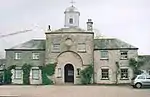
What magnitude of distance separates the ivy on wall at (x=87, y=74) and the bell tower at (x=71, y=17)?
30.0ft

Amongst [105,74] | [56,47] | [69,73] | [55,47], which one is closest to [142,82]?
[105,74]

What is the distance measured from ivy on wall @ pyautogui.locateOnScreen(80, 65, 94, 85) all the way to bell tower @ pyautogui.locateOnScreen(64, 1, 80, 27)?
30.0 ft

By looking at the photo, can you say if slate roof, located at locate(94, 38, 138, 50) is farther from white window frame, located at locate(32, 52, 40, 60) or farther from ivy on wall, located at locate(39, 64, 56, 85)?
white window frame, located at locate(32, 52, 40, 60)

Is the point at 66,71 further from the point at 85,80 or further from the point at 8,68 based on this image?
the point at 8,68

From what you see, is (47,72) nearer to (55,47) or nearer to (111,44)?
(55,47)

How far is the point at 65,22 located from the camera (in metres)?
48.4

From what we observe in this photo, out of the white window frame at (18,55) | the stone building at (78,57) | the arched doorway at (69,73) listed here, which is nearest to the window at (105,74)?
the stone building at (78,57)

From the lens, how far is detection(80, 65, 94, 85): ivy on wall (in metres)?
41.2

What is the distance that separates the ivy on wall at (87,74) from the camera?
135 feet

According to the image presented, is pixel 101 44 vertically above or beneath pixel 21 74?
above

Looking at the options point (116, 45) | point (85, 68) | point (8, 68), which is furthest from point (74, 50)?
point (8, 68)

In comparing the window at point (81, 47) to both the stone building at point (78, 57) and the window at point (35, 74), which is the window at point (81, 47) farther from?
the window at point (35, 74)

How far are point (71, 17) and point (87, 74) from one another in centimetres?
1112

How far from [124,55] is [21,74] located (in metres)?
14.3
